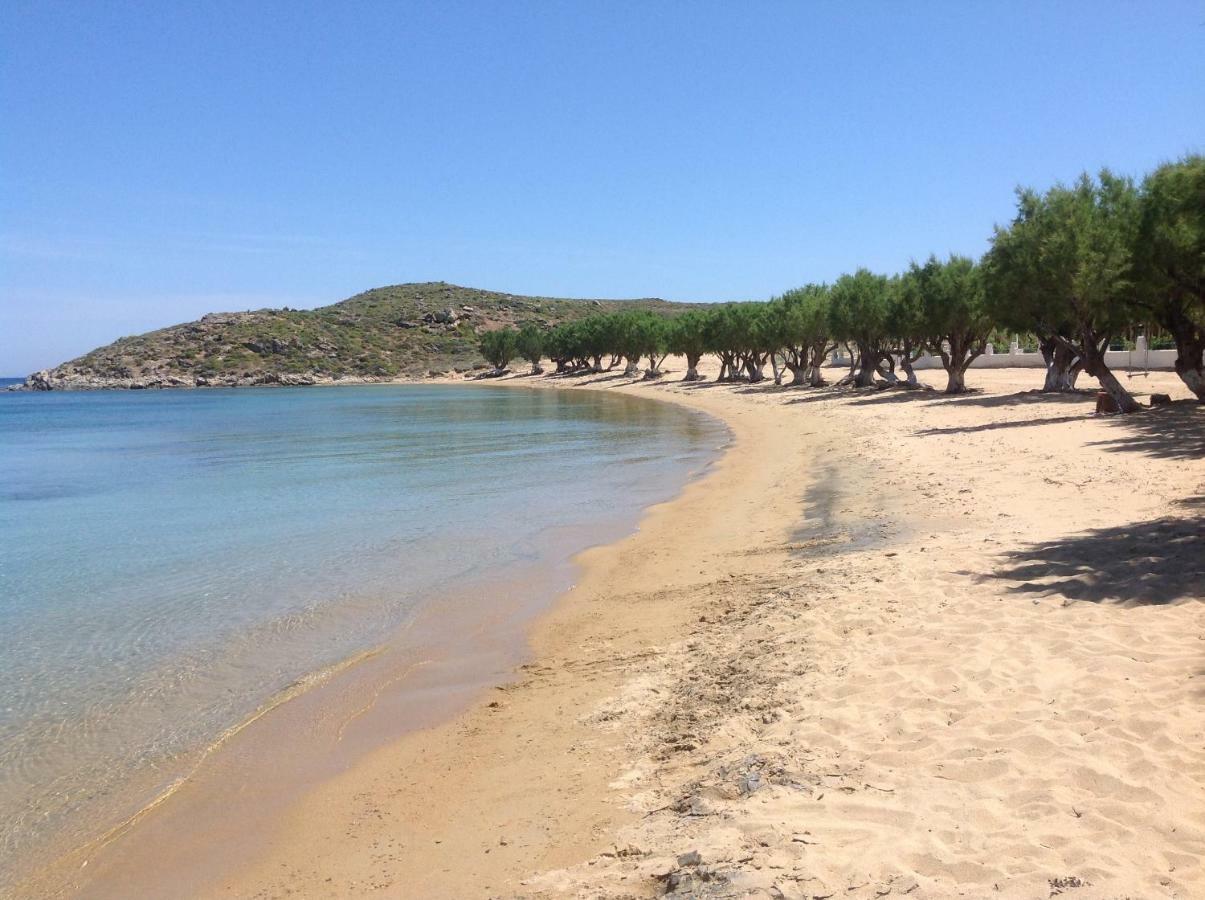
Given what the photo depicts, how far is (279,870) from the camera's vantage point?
18.5 ft

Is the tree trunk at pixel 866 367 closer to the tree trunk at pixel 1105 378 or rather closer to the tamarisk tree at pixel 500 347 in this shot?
the tree trunk at pixel 1105 378

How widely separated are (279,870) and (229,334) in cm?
15769

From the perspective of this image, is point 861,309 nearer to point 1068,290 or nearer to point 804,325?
point 804,325

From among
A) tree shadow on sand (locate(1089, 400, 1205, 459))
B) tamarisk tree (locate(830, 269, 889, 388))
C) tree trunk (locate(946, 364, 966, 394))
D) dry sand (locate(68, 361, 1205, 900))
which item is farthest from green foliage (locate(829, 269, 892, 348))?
dry sand (locate(68, 361, 1205, 900))

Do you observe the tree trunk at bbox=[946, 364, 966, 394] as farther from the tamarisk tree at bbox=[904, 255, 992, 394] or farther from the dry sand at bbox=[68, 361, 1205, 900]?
the dry sand at bbox=[68, 361, 1205, 900]

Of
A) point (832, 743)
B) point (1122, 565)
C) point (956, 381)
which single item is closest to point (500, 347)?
point (956, 381)

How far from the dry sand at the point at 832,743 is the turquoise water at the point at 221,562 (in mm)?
2120

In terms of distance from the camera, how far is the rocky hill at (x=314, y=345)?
13625cm

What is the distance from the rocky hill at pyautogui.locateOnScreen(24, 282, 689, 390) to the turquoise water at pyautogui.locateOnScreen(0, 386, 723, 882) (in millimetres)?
101861

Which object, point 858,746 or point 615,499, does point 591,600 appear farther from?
point 615,499

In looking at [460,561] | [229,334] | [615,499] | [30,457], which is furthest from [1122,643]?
[229,334]

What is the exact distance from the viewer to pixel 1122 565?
8.77 m

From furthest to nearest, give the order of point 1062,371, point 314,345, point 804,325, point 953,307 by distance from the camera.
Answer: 1. point 314,345
2. point 804,325
3. point 953,307
4. point 1062,371

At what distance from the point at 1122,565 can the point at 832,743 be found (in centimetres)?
490
